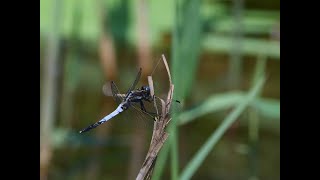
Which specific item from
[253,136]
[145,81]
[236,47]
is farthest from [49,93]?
[236,47]

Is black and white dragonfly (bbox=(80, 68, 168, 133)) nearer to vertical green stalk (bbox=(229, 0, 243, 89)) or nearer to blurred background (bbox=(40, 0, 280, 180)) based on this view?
blurred background (bbox=(40, 0, 280, 180))

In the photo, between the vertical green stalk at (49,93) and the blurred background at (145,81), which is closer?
the vertical green stalk at (49,93)

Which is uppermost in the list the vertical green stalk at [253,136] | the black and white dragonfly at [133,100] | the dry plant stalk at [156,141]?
the black and white dragonfly at [133,100]

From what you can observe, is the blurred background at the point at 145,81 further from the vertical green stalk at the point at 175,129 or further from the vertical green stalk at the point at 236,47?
the vertical green stalk at the point at 175,129

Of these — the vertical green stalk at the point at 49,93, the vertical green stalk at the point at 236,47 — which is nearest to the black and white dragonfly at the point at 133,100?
the vertical green stalk at the point at 49,93

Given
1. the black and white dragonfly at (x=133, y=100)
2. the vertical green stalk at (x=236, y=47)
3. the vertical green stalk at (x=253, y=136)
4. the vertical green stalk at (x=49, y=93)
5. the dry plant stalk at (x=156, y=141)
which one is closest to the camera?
the dry plant stalk at (x=156, y=141)

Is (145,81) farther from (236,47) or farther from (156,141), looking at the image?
(156,141)
